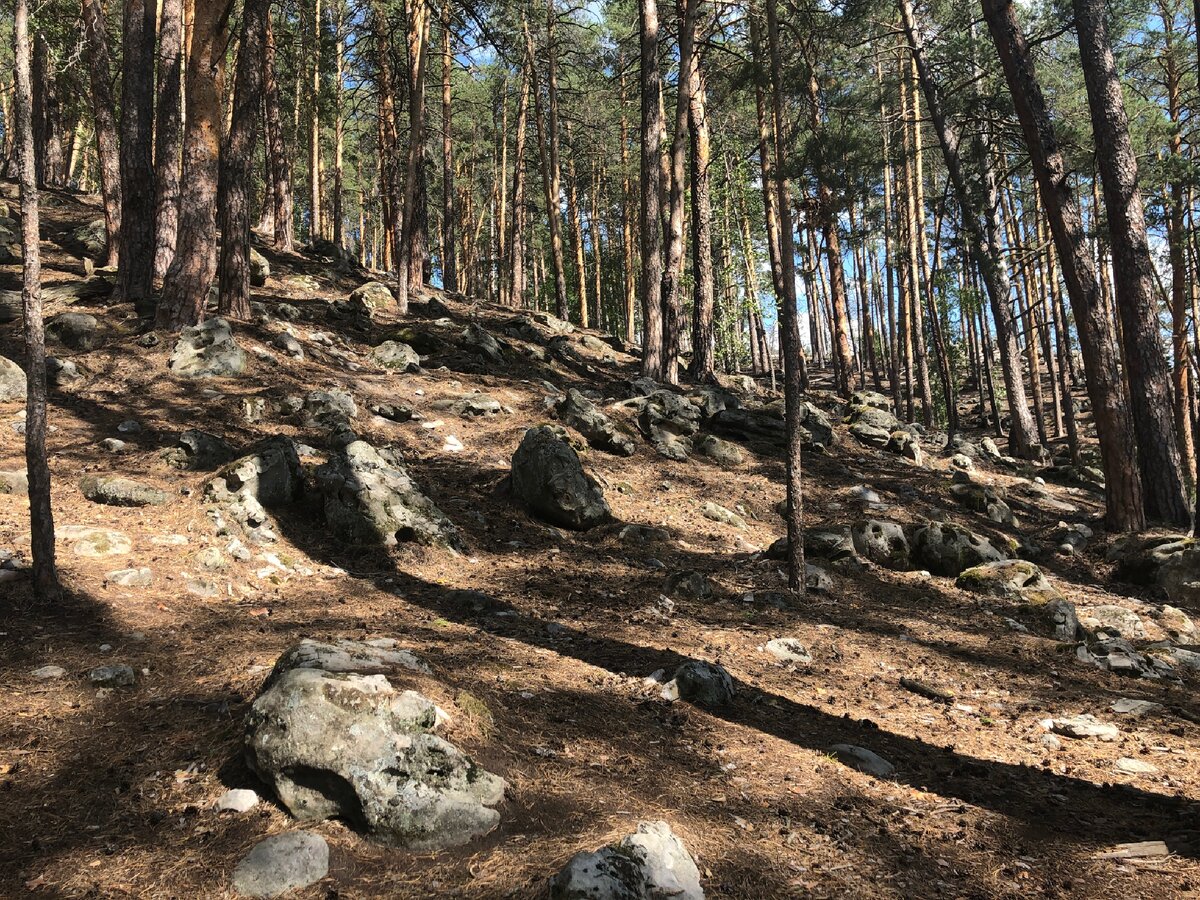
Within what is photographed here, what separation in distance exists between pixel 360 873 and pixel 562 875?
2.60 feet

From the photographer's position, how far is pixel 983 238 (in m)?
15.5

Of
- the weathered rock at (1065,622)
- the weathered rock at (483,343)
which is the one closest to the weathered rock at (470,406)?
the weathered rock at (483,343)

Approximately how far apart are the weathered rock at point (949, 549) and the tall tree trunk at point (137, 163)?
11525 mm

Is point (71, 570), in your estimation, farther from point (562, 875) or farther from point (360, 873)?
point (562, 875)

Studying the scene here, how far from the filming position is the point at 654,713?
4.29 meters

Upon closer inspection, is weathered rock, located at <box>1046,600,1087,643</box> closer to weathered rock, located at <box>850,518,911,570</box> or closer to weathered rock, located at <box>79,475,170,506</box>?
weathered rock, located at <box>850,518,911,570</box>

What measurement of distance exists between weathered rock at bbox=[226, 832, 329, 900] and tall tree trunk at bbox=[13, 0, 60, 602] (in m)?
3.02

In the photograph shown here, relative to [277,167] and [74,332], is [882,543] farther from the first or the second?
[277,167]

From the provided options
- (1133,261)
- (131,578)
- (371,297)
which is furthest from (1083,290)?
(371,297)

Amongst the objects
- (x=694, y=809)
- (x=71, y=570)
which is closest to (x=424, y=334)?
(x=71, y=570)

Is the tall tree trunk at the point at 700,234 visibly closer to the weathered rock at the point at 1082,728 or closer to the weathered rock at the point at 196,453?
the weathered rock at the point at 196,453

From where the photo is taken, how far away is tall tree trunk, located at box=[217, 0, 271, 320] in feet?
33.8

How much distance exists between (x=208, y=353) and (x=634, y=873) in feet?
30.2

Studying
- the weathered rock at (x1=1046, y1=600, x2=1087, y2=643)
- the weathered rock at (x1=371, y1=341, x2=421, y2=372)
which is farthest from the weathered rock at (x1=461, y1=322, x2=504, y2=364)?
the weathered rock at (x1=1046, y1=600, x2=1087, y2=643)
